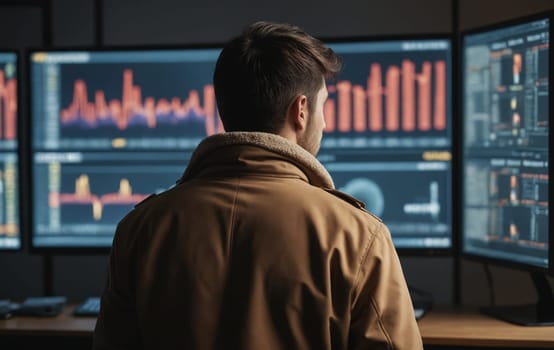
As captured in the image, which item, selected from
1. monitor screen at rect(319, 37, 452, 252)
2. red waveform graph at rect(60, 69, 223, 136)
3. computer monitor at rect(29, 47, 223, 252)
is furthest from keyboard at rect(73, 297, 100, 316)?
monitor screen at rect(319, 37, 452, 252)

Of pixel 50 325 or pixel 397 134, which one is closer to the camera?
pixel 50 325

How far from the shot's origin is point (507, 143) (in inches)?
74.7

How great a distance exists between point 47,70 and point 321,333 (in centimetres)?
129

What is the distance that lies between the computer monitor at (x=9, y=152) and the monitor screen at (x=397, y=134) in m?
0.81

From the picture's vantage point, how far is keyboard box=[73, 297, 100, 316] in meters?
1.95

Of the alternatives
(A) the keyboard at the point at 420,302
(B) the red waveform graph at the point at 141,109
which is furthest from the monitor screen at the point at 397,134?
(B) the red waveform graph at the point at 141,109

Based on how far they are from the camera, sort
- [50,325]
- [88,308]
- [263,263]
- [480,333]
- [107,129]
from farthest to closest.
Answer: [107,129] < [88,308] < [50,325] < [480,333] < [263,263]

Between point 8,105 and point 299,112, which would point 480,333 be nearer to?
point 299,112

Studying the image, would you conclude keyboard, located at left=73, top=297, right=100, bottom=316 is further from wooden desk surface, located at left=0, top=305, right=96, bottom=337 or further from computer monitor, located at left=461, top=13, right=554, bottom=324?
computer monitor, located at left=461, top=13, right=554, bottom=324

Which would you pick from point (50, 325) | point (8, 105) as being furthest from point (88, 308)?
point (8, 105)

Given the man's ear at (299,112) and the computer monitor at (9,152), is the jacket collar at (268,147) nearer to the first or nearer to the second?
the man's ear at (299,112)

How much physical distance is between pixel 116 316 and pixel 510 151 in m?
1.06

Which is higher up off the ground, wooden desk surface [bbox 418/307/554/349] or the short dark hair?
the short dark hair

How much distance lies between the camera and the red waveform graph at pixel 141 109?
2.06 metres
